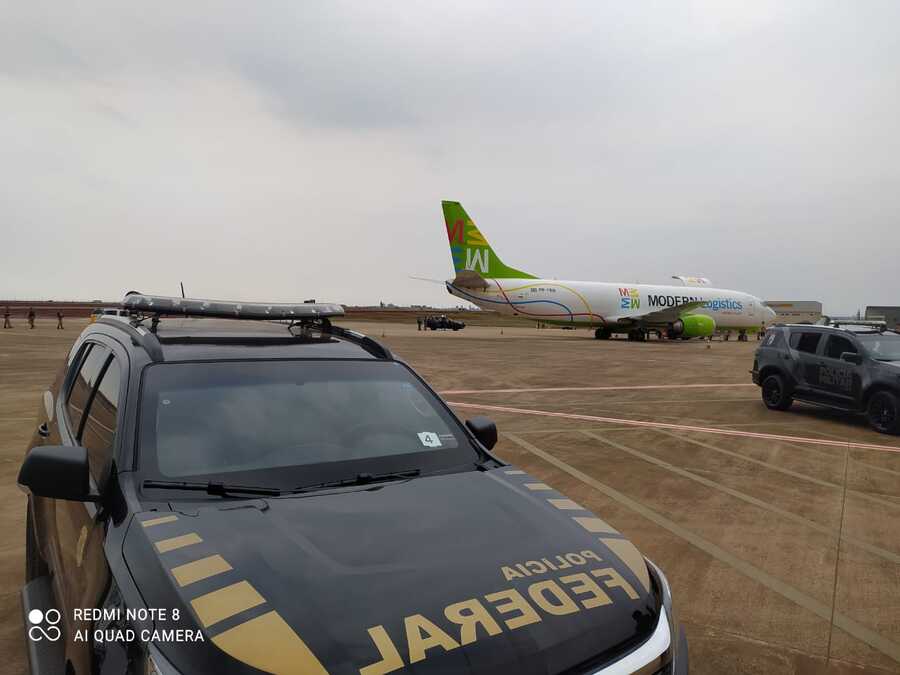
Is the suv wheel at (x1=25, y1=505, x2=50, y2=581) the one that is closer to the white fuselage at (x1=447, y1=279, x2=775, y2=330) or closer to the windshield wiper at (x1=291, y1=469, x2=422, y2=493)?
the windshield wiper at (x1=291, y1=469, x2=422, y2=493)

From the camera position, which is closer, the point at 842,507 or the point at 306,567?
the point at 306,567

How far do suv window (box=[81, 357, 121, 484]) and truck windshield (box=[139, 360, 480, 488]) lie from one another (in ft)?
0.68

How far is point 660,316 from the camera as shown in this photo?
128 feet

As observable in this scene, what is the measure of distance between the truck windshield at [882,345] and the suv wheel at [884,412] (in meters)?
0.66

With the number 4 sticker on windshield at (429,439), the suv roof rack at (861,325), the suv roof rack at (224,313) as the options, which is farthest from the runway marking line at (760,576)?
the suv roof rack at (861,325)

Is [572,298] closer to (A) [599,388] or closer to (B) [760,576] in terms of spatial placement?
(A) [599,388]

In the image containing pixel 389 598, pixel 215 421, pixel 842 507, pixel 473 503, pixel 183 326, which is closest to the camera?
pixel 389 598

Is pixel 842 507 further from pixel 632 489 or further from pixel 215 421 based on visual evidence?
pixel 215 421

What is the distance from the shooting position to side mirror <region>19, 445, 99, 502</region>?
222cm

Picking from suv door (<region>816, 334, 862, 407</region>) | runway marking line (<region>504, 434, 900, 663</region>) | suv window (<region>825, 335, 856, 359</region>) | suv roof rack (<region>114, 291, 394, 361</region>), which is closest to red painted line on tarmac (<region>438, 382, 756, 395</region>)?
suv door (<region>816, 334, 862, 407</region>)

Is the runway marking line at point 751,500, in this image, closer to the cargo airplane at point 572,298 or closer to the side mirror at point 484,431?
the side mirror at point 484,431

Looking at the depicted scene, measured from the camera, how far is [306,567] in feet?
6.28

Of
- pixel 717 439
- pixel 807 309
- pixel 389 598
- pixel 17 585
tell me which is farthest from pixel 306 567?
pixel 807 309

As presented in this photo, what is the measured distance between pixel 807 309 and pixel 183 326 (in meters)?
109
